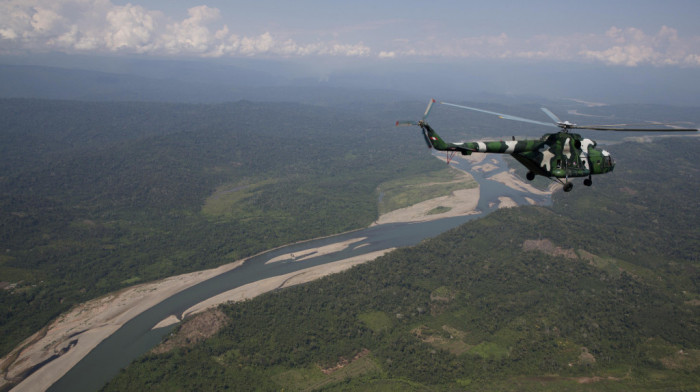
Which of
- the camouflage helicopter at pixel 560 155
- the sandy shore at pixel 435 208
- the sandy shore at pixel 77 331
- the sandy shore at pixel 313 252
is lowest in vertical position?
the sandy shore at pixel 77 331

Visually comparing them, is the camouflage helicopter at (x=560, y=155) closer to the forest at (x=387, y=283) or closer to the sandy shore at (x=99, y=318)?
the forest at (x=387, y=283)

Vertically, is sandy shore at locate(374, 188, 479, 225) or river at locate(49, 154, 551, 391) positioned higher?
sandy shore at locate(374, 188, 479, 225)

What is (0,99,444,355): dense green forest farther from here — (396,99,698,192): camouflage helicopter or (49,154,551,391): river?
(396,99,698,192): camouflage helicopter

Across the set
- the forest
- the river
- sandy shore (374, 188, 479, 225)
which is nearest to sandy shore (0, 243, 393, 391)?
the river

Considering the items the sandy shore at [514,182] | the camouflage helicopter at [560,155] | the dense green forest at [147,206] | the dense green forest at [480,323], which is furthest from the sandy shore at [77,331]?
the sandy shore at [514,182]

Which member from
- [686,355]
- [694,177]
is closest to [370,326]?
[686,355]

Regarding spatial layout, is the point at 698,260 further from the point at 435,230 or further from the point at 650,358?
the point at 435,230

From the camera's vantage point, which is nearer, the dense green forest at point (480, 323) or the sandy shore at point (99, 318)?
the dense green forest at point (480, 323)
